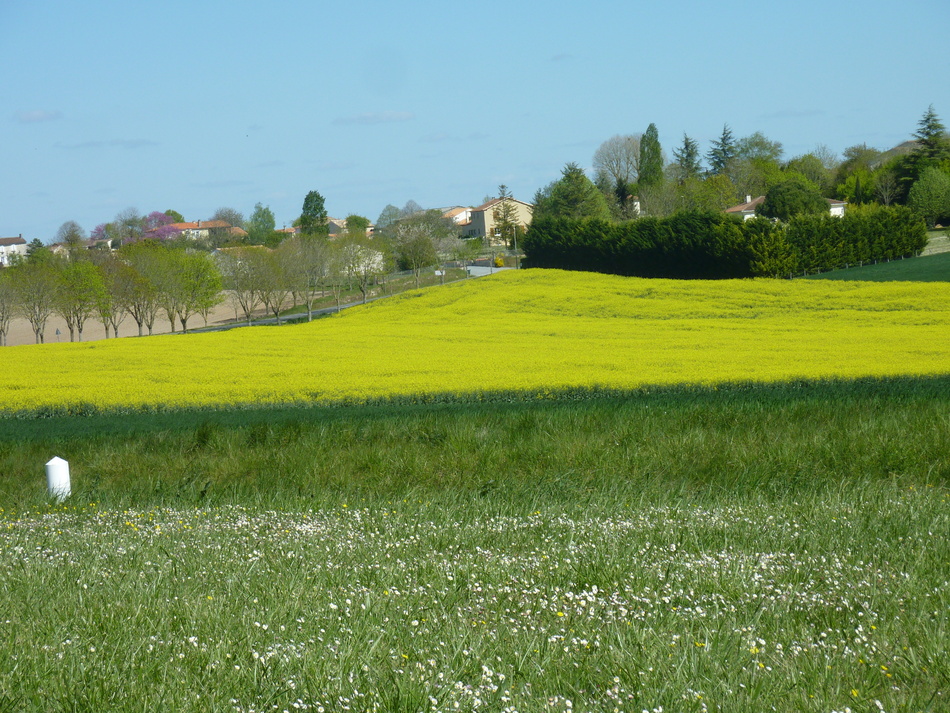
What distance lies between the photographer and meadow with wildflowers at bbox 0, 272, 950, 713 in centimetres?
300

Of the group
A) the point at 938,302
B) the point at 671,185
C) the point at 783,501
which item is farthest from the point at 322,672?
the point at 671,185

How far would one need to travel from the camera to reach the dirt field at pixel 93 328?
62.6m

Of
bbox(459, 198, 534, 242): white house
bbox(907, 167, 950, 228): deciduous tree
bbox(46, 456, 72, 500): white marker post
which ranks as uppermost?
bbox(459, 198, 534, 242): white house

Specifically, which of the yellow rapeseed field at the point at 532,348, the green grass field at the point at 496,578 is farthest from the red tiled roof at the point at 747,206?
the green grass field at the point at 496,578

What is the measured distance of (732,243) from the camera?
130ft

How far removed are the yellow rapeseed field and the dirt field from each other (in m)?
32.3

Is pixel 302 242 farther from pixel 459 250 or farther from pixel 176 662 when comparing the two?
pixel 176 662

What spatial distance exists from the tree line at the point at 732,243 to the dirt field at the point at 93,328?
2972cm

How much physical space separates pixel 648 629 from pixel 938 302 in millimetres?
28878

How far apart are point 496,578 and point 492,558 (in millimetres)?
368

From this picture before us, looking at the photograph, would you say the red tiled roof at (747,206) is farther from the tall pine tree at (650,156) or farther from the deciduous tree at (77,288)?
the deciduous tree at (77,288)

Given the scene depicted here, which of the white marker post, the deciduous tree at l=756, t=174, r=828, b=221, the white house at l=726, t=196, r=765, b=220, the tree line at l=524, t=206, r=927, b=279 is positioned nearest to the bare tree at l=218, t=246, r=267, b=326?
the tree line at l=524, t=206, r=927, b=279

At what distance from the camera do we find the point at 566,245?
49.0 metres

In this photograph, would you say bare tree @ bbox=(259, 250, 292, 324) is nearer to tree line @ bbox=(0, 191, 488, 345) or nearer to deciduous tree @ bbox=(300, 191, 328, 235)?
tree line @ bbox=(0, 191, 488, 345)
